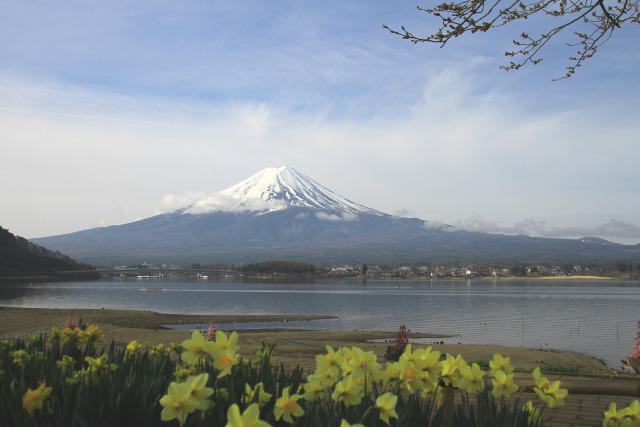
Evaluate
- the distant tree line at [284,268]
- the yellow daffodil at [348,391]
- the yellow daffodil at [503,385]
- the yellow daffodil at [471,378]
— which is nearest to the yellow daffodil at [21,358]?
the yellow daffodil at [348,391]

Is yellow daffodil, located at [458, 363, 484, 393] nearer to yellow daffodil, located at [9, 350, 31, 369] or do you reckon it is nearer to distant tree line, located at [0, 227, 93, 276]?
yellow daffodil, located at [9, 350, 31, 369]

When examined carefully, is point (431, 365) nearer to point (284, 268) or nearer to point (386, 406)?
point (386, 406)

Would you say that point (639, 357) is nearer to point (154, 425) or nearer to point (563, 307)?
point (154, 425)

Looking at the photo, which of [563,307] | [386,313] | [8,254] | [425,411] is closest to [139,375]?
[425,411]

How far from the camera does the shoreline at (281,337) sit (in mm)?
15567

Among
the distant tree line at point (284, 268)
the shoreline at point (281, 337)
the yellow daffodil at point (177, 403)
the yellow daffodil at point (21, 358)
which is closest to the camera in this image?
the yellow daffodil at point (177, 403)

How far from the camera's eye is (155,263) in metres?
194

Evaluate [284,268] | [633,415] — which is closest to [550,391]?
[633,415]

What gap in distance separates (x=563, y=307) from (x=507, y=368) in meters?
51.1

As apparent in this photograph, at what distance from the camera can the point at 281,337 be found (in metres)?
24.4

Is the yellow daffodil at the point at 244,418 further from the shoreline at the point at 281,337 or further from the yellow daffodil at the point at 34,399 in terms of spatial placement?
the shoreline at the point at 281,337

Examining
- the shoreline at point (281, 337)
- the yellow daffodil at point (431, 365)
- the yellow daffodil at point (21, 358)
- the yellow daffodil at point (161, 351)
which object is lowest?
the shoreline at point (281, 337)

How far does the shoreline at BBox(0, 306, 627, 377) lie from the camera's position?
51.1ft

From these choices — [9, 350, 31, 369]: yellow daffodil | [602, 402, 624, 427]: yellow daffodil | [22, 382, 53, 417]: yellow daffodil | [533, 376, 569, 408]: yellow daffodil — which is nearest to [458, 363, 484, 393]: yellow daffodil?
[533, 376, 569, 408]: yellow daffodil
